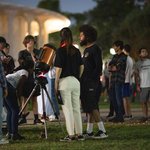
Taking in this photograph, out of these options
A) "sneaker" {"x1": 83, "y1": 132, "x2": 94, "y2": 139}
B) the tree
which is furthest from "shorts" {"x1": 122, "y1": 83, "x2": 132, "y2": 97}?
the tree

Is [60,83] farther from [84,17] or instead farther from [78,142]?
[84,17]

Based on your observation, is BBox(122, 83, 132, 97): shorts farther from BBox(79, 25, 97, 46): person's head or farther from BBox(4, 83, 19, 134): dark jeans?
BBox(4, 83, 19, 134): dark jeans

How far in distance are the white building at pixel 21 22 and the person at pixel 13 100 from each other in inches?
652

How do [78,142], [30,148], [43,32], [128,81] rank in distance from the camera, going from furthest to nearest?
[43,32] → [128,81] → [78,142] → [30,148]

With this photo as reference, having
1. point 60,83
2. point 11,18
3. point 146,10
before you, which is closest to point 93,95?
point 60,83

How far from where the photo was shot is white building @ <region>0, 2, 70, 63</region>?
2675cm

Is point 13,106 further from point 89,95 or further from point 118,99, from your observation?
point 118,99

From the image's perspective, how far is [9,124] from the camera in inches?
367

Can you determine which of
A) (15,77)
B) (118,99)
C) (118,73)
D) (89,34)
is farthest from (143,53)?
(15,77)

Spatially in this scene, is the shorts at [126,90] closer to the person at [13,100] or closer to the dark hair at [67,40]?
the person at [13,100]

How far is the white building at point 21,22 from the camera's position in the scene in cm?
2675

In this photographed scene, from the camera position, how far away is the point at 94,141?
28.4 ft

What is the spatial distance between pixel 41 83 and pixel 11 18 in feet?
58.3

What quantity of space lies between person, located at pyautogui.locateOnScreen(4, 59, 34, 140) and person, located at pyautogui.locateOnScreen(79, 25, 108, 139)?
112 centimetres
